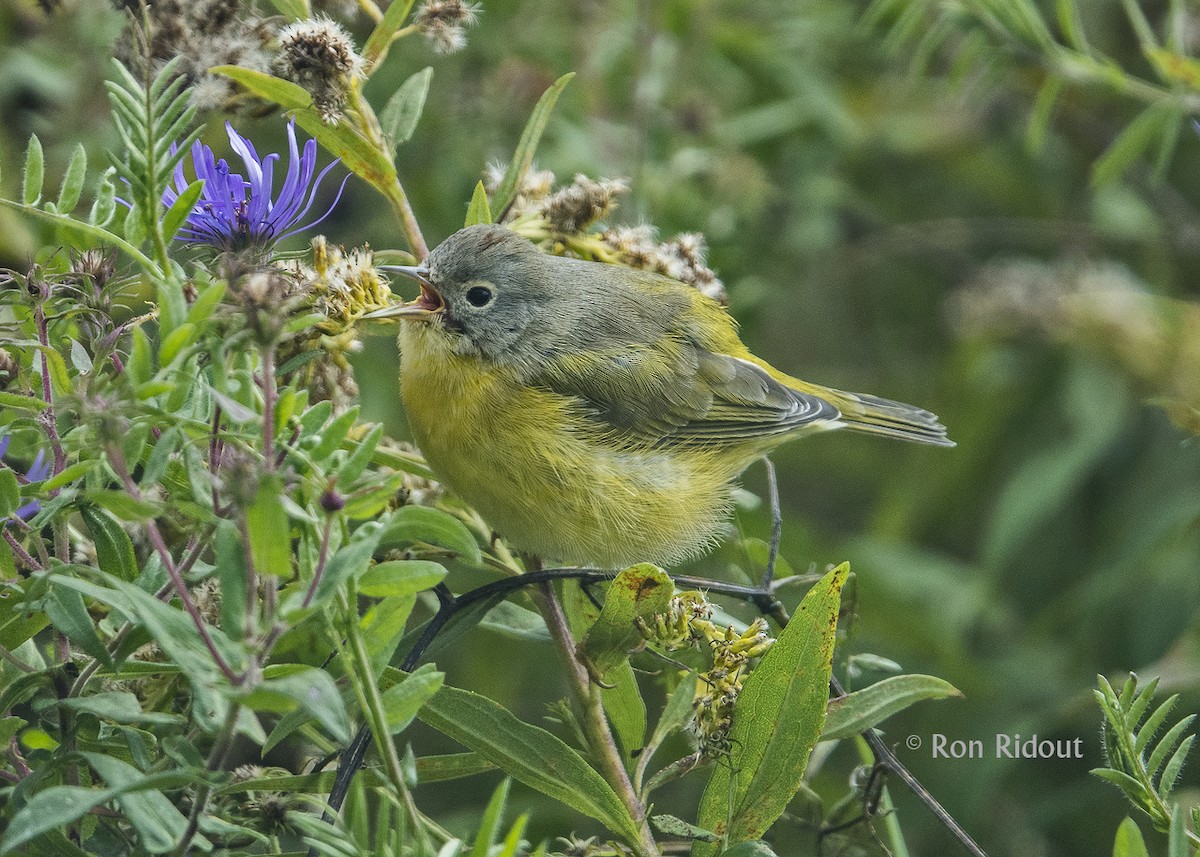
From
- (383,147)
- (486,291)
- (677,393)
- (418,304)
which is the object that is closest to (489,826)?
(383,147)

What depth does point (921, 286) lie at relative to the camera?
190 inches

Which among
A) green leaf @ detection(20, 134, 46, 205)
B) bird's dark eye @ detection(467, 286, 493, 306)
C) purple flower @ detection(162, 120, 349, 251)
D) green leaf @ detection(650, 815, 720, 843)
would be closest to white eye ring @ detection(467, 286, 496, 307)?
bird's dark eye @ detection(467, 286, 493, 306)

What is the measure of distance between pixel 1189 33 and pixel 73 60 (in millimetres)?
3293

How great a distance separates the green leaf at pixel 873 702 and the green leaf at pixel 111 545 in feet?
3.25

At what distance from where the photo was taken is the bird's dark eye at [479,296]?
8.81 feet

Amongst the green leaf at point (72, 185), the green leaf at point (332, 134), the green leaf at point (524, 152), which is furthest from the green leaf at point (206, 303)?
the green leaf at point (524, 152)

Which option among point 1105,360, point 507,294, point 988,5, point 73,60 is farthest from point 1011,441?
point 73,60

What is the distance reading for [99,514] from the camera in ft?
4.83

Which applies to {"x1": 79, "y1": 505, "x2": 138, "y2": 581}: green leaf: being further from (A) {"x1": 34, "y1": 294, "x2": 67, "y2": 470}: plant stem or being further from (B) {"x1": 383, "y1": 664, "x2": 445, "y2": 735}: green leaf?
(B) {"x1": 383, "y1": 664, "x2": 445, "y2": 735}: green leaf

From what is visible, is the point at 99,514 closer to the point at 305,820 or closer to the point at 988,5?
the point at 305,820

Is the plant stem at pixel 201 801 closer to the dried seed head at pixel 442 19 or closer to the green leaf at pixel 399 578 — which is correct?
the green leaf at pixel 399 578

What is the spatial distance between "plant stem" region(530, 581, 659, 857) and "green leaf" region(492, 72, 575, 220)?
0.68 metres

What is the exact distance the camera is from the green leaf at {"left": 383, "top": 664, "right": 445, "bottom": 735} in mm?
1261

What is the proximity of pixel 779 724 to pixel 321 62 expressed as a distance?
114 centimetres
